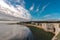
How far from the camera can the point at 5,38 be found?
0.23 meters

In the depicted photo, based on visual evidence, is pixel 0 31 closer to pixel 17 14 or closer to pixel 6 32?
pixel 6 32

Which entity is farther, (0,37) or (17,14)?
(17,14)

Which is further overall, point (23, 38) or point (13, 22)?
→ point (13, 22)

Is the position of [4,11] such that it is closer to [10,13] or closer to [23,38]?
[10,13]

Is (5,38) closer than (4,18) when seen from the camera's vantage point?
Yes

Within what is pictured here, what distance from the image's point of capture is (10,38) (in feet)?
0.75

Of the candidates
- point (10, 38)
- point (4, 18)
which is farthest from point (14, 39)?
point (4, 18)

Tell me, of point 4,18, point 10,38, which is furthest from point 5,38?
point 4,18

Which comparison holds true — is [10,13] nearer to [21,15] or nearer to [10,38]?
[21,15]

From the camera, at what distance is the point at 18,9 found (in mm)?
378

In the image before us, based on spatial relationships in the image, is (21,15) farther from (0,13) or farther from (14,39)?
(14,39)

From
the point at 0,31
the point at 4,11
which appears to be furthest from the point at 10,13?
the point at 0,31

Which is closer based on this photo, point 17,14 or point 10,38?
point 10,38

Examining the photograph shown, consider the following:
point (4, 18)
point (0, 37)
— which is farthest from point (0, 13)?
point (0, 37)
